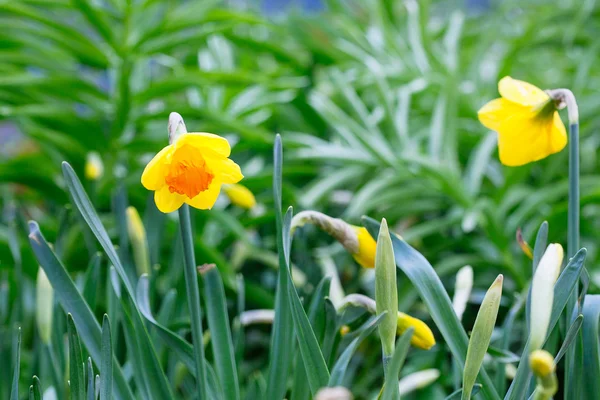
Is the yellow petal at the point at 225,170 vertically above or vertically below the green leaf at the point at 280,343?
above

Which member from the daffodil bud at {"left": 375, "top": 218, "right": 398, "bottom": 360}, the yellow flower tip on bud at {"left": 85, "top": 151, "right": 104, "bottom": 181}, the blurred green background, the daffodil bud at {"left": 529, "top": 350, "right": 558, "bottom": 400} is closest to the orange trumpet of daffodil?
the daffodil bud at {"left": 375, "top": 218, "right": 398, "bottom": 360}

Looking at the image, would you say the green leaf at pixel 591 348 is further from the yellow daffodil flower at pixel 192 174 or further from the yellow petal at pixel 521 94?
the yellow daffodil flower at pixel 192 174

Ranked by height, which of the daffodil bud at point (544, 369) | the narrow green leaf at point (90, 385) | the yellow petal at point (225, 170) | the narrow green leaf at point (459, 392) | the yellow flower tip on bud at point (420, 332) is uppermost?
the yellow petal at point (225, 170)

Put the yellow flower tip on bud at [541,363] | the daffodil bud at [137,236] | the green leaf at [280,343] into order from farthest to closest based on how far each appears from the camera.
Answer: the daffodil bud at [137,236] < the green leaf at [280,343] < the yellow flower tip on bud at [541,363]

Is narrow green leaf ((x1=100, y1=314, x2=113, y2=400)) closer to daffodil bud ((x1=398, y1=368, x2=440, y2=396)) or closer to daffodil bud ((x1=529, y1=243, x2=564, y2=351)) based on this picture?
daffodil bud ((x1=529, y1=243, x2=564, y2=351))

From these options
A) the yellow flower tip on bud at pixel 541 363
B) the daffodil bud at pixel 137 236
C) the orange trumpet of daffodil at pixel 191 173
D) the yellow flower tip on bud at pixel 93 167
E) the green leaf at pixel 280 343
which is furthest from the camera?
the yellow flower tip on bud at pixel 93 167

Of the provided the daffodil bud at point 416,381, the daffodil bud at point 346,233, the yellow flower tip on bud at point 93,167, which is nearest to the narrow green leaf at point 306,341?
the daffodil bud at point 346,233
